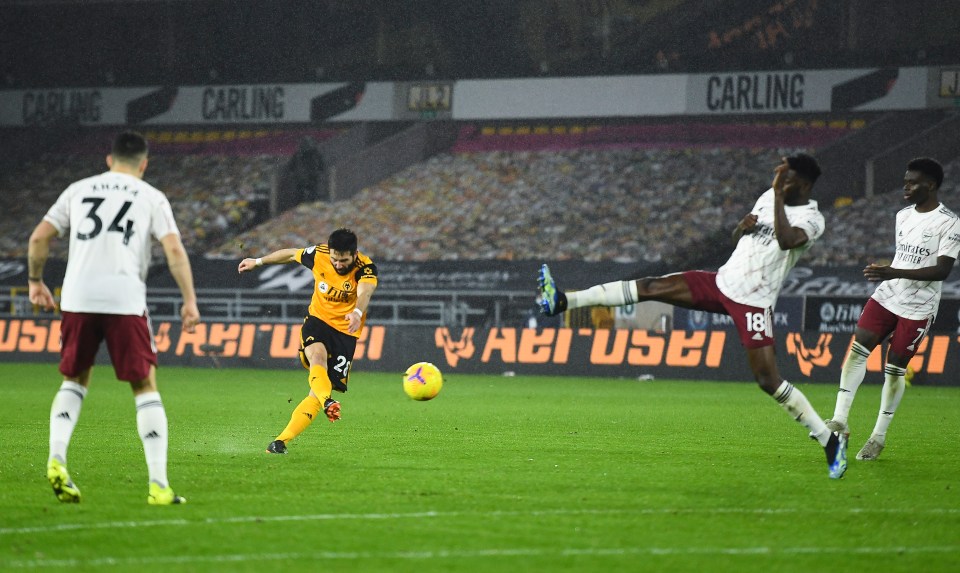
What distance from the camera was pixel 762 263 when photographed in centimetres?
939

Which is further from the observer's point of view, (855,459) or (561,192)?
(561,192)

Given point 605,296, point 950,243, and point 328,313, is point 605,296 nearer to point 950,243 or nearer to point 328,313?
point 328,313

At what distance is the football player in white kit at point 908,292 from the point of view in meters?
10.5

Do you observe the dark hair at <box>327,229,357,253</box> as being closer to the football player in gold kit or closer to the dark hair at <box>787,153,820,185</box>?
the football player in gold kit

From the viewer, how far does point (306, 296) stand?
31672 millimetres

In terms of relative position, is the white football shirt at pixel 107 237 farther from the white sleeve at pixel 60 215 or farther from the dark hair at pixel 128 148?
the dark hair at pixel 128 148

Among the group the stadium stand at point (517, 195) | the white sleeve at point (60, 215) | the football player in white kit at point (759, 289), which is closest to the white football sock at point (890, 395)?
the football player in white kit at point (759, 289)

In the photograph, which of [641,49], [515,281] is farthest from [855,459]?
[641,49]

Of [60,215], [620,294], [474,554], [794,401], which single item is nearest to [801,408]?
[794,401]

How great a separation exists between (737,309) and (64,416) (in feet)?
15.9

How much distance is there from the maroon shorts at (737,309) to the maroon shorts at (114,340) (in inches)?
163

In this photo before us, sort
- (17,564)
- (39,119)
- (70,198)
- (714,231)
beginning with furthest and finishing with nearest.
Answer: (39,119), (714,231), (70,198), (17,564)

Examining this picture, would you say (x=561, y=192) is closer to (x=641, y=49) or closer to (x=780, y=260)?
(x=641, y=49)

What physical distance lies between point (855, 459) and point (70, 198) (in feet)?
22.8
